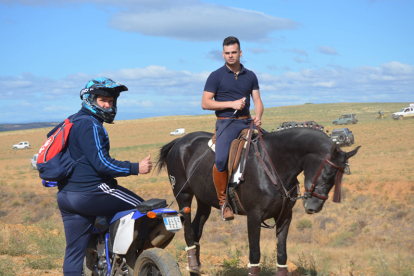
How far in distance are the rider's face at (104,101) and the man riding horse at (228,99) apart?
2.14 metres

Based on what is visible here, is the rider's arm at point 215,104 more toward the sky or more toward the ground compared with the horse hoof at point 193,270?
more toward the sky

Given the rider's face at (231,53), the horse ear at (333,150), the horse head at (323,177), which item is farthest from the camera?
the rider's face at (231,53)

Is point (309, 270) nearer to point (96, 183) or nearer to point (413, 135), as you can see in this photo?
point (96, 183)

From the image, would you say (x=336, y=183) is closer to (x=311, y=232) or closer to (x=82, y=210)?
(x=82, y=210)

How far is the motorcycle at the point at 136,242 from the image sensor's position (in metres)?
3.66

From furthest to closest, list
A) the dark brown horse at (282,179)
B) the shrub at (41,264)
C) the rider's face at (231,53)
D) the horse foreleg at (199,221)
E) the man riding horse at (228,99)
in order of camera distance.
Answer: the horse foreleg at (199,221) → the shrub at (41,264) → the rider's face at (231,53) → the man riding horse at (228,99) → the dark brown horse at (282,179)

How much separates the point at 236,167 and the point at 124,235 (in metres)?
2.34

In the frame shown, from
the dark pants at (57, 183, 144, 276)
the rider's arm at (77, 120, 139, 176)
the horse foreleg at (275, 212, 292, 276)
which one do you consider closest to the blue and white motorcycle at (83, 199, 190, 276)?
the dark pants at (57, 183, 144, 276)

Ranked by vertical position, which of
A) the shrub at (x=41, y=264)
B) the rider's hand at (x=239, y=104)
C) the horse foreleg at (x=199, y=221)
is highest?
the rider's hand at (x=239, y=104)

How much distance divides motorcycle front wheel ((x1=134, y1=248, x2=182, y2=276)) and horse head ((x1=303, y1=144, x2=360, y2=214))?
2.29m

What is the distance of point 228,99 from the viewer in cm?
608

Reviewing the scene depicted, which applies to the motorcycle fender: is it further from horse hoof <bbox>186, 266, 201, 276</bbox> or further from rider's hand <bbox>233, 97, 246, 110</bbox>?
horse hoof <bbox>186, 266, 201, 276</bbox>

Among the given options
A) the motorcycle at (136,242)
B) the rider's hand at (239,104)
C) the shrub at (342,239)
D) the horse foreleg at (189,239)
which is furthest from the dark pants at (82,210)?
the shrub at (342,239)

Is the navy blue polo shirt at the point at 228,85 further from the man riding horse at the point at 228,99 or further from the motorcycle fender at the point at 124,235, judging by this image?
the motorcycle fender at the point at 124,235
